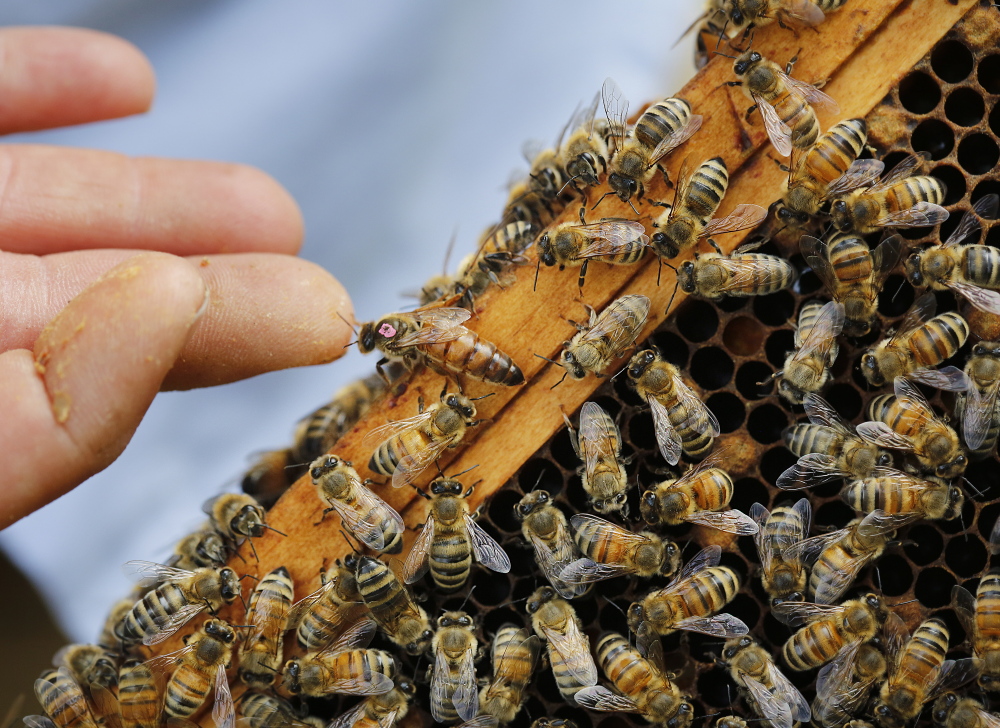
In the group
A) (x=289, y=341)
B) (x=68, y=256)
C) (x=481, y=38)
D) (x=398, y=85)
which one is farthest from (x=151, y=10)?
(x=289, y=341)

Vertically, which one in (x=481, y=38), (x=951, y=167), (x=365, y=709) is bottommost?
(x=365, y=709)

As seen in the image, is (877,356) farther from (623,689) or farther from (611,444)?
(623,689)

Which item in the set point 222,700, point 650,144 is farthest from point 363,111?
point 222,700

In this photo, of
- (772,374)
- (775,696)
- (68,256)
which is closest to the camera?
(775,696)

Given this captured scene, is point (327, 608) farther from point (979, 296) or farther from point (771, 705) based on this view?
point (979, 296)

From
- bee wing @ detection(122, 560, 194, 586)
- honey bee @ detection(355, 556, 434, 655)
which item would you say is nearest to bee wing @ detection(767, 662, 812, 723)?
honey bee @ detection(355, 556, 434, 655)

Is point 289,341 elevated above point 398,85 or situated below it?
below

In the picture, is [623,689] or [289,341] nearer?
[623,689]
